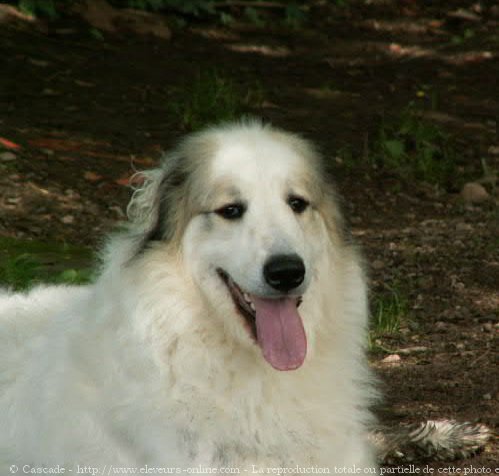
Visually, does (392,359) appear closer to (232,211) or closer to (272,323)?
(272,323)

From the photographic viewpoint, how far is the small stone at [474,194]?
8.93 meters

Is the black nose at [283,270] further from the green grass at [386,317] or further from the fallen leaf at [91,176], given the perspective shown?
the fallen leaf at [91,176]

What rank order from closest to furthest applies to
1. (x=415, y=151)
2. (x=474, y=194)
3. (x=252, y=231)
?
(x=252, y=231) < (x=474, y=194) < (x=415, y=151)

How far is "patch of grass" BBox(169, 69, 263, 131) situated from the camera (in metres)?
9.81

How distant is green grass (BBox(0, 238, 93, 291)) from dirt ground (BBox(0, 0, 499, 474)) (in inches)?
30.0

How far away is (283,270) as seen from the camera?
11.7 ft

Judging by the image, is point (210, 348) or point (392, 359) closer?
point (210, 348)

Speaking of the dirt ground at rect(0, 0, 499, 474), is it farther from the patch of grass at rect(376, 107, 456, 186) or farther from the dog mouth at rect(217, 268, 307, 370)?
the dog mouth at rect(217, 268, 307, 370)

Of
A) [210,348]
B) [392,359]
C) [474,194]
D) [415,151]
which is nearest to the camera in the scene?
[210,348]

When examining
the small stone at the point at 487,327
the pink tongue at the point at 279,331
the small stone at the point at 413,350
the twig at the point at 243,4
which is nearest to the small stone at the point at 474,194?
the small stone at the point at 487,327

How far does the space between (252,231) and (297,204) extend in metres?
0.29

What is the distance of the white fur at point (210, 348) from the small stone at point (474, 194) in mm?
5085

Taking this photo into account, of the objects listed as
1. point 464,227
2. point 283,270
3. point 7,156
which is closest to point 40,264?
point 7,156

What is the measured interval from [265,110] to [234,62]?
1.82 m
